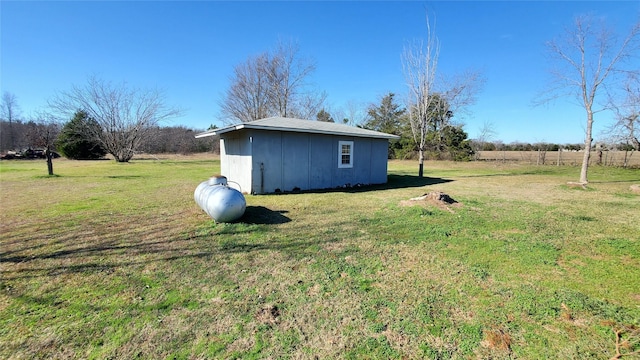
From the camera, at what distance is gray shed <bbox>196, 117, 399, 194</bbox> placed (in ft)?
28.8

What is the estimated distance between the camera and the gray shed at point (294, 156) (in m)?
8.77

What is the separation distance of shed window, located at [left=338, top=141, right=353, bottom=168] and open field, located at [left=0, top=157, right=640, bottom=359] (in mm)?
4860

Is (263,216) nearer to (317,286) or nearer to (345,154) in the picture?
(317,286)

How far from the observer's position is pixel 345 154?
1087 centimetres

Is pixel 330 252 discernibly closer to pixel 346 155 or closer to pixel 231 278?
pixel 231 278

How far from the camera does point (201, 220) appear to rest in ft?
18.2

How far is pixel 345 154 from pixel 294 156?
2288mm

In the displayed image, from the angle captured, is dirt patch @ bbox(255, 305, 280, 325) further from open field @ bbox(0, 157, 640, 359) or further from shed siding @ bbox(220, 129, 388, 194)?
shed siding @ bbox(220, 129, 388, 194)

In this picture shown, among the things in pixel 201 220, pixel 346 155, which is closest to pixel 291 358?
pixel 201 220

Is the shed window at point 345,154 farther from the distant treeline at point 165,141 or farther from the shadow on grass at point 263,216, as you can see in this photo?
the distant treeline at point 165,141

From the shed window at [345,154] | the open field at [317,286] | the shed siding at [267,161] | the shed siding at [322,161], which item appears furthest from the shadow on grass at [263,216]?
the shed window at [345,154]

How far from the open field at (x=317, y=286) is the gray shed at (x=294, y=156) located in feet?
10.0

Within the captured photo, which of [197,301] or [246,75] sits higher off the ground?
[246,75]

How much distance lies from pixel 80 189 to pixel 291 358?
430 inches
